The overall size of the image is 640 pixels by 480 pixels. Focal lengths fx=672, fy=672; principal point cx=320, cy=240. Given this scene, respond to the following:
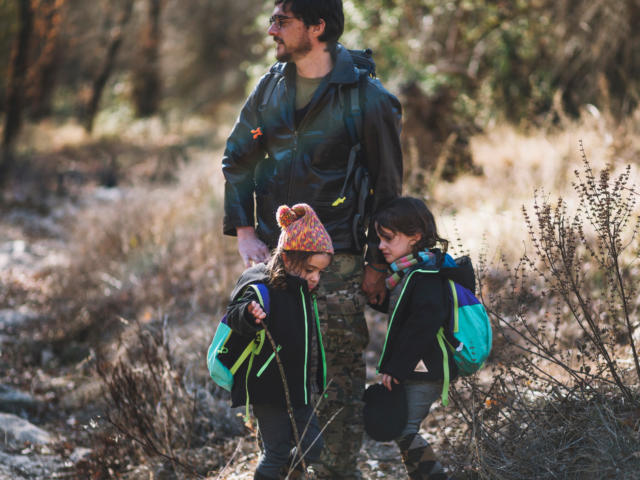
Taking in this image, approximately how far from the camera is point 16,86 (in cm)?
1250

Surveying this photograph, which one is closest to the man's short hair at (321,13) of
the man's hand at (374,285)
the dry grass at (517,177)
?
the man's hand at (374,285)

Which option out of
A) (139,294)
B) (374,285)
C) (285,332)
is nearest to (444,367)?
(374,285)

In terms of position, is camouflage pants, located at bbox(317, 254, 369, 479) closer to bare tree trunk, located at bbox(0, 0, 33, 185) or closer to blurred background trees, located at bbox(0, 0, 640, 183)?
blurred background trees, located at bbox(0, 0, 640, 183)

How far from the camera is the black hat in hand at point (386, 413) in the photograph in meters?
2.78

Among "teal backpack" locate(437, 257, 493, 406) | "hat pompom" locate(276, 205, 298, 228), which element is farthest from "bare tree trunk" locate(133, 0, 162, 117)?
"teal backpack" locate(437, 257, 493, 406)

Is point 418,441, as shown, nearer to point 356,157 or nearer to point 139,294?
point 356,157

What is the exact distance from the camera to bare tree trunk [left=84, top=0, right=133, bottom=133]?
1753 centimetres

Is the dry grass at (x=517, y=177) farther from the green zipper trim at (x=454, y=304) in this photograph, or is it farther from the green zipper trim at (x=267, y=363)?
the green zipper trim at (x=267, y=363)

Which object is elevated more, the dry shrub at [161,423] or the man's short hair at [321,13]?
the man's short hair at [321,13]

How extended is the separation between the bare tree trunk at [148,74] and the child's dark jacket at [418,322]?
64.8ft

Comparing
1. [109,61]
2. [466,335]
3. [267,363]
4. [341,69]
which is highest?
[109,61]

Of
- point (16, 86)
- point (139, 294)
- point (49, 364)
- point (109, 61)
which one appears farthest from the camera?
point (109, 61)

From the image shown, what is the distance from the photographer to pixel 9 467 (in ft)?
12.3

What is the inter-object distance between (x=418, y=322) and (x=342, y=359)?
0.50 meters
